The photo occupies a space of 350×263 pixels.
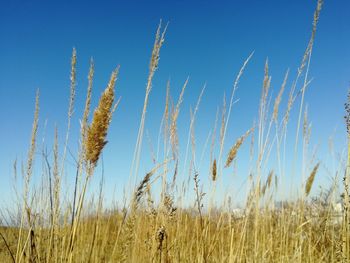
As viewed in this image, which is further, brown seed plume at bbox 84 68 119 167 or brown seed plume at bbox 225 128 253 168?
brown seed plume at bbox 225 128 253 168

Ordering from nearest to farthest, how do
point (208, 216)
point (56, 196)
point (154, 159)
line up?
point (56, 196)
point (208, 216)
point (154, 159)

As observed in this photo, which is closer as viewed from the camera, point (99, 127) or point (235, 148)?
point (99, 127)

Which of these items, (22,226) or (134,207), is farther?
(22,226)

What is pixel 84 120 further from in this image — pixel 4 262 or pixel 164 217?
pixel 4 262

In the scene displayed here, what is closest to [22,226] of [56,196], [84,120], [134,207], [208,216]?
[56,196]

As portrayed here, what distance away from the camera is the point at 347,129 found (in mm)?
1905

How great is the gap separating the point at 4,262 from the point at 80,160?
2.82m

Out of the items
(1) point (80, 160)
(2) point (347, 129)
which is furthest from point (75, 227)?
(2) point (347, 129)

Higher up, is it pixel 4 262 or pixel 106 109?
pixel 106 109

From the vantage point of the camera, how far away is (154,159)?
2.68m

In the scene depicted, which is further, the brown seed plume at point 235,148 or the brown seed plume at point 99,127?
the brown seed plume at point 235,148

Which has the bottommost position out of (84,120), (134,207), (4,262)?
(4,262)

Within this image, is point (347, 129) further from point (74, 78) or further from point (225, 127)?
point (74, 78)

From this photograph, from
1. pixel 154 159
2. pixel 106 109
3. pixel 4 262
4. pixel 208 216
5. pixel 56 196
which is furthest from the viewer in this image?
pixel 4 262
